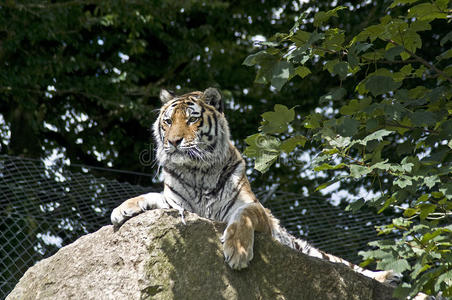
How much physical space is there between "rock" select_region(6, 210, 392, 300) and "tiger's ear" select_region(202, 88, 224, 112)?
1.13 metres

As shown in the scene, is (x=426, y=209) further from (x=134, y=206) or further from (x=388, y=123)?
(x=134, y=206)

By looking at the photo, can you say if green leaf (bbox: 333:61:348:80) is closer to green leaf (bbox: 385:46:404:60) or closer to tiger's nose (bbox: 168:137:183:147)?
green leaf (bbox: 385:46:404:60)

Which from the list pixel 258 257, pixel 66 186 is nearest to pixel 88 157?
pixel 66 186

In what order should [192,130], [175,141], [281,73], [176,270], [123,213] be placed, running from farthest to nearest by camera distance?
[192,130] < [175,141] < [123,213] < [176,270] < [281,73]

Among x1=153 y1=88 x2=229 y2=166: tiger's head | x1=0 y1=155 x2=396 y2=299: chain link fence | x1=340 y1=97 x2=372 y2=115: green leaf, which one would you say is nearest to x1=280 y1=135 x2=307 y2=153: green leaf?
x1=340 y1=97 x2=372 y2=115: green leaf

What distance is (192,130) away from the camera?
3439 mm

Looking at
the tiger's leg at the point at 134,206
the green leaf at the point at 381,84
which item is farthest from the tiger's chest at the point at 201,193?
the green leaf at the point at 381,84

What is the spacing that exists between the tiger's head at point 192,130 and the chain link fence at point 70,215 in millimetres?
1645

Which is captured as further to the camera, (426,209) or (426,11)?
(426,209)

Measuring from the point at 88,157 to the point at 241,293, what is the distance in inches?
186

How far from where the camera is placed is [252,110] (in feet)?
23.8

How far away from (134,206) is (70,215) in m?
2.93

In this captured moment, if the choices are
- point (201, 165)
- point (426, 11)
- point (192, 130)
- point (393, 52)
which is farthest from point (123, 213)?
point (426, 11)

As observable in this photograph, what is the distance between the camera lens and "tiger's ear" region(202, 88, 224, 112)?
12.2 feet
